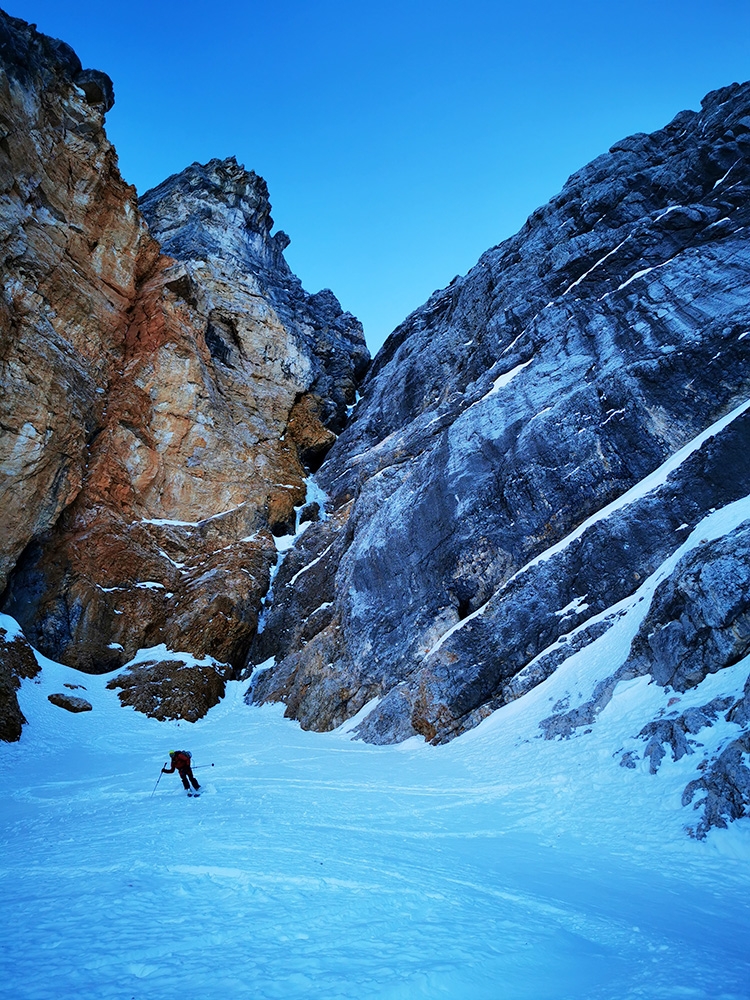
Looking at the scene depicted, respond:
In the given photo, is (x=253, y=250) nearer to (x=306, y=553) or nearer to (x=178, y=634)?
(x=306, y=553)

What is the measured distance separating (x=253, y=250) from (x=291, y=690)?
54826mm

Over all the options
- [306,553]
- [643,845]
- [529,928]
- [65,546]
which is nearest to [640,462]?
[643,845]

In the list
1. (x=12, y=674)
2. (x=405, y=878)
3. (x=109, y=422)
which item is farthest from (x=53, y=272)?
(x=405, y=878)

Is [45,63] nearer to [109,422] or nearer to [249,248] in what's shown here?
[109,422]

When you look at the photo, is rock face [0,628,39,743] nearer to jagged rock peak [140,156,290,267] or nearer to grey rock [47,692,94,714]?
grey rock [47,692,94,714]

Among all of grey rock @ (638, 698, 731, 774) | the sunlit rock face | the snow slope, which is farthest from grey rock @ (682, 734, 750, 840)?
the sunlit rock face

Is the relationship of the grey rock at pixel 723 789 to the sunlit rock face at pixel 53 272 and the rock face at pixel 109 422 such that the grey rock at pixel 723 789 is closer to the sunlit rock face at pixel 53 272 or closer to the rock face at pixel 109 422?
the rock face at pixel 109 422

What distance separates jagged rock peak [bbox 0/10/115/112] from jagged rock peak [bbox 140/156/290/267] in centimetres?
1431

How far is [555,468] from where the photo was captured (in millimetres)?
22562

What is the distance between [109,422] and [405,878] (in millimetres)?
36195

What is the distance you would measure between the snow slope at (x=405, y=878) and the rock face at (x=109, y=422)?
1737 cm

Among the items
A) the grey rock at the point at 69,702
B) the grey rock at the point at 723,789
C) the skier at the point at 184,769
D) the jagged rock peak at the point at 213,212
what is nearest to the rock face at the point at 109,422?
the grey rock at the point at 69,702

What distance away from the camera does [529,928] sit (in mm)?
5035

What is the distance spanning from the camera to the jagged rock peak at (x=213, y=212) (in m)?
55.7
